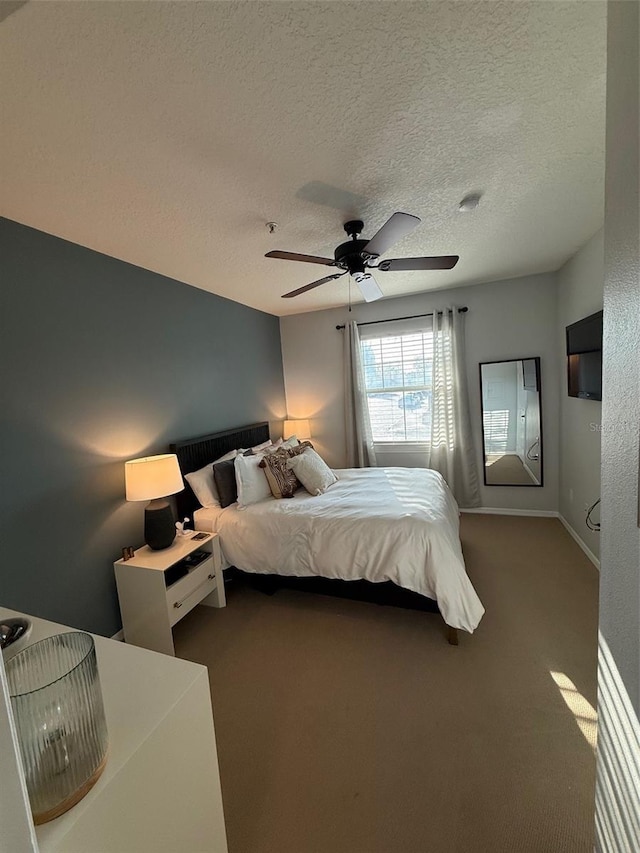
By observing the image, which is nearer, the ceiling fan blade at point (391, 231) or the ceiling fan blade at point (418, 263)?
the ceiling fan blade at point (391, 231)

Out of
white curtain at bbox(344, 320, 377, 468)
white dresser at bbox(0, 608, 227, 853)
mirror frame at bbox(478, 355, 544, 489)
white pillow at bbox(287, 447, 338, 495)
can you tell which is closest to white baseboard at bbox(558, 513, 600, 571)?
mirror frame at bbox(478, 355, 544, 489)

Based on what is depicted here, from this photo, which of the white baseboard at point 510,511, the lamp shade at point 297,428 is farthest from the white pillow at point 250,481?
the white baseboard at point 510,511

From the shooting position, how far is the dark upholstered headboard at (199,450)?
274 cm

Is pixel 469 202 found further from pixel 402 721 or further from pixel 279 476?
pixel 402 721

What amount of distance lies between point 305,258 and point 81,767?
7.32 ft

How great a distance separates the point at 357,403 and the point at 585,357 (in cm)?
228

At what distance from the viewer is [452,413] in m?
3.95

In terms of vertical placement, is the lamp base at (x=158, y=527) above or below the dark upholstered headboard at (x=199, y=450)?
below

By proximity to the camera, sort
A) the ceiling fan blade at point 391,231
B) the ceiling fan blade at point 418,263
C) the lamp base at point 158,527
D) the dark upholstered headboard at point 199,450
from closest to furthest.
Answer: the ceiling fan blade at point 391,231 → the ceiling fan blade at point 418,263 → the lamp base at point 158,527 → the dark upholstered headboard at point 199,450

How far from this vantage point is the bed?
2.02 metres

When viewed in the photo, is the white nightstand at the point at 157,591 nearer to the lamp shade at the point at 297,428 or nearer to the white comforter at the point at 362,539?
the white comforter at the point at 362,539

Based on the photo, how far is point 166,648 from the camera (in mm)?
2047

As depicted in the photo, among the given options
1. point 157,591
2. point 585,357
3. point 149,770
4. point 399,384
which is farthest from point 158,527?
point 585,357

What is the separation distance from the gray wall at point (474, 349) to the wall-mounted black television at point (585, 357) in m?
0.63
